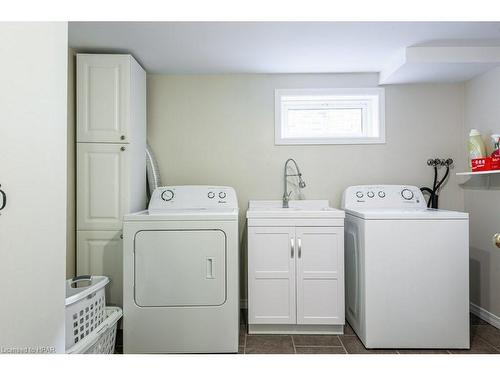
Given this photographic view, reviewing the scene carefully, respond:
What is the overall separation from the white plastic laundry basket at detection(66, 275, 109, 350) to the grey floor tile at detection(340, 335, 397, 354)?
1.55 meters

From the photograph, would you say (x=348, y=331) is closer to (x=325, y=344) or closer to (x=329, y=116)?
(x=325, y=344)

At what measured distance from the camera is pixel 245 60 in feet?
7.97

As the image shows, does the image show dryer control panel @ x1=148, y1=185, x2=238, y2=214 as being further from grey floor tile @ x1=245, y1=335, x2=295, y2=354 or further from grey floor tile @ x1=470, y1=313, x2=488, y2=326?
grey floor tile @ x1=470, y1=313, x2=488, y2=326

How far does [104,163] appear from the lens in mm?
2289

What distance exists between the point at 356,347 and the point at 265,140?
68.4 inches

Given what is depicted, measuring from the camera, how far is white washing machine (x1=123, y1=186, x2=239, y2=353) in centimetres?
195

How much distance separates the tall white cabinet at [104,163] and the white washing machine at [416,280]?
1.76 meters

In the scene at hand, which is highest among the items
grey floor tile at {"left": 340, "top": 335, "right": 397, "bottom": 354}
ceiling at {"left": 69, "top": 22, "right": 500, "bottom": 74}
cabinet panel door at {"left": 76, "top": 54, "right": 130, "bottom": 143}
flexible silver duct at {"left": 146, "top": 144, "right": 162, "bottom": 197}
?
ceiling at {"left": 69, "top": 22, "right": 500, "bottom": 74}

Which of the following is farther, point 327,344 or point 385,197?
point 385,197

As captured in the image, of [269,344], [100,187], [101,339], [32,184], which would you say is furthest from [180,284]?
[32,184]

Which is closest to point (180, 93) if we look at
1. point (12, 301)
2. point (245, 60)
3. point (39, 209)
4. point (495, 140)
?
point (245, 60)

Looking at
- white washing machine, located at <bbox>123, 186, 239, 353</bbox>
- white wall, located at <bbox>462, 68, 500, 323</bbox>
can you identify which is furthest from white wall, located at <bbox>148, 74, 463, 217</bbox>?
white washing machine, located at <bbox>123, 186, 239, 353</bbox>

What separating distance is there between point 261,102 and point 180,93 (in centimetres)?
73
